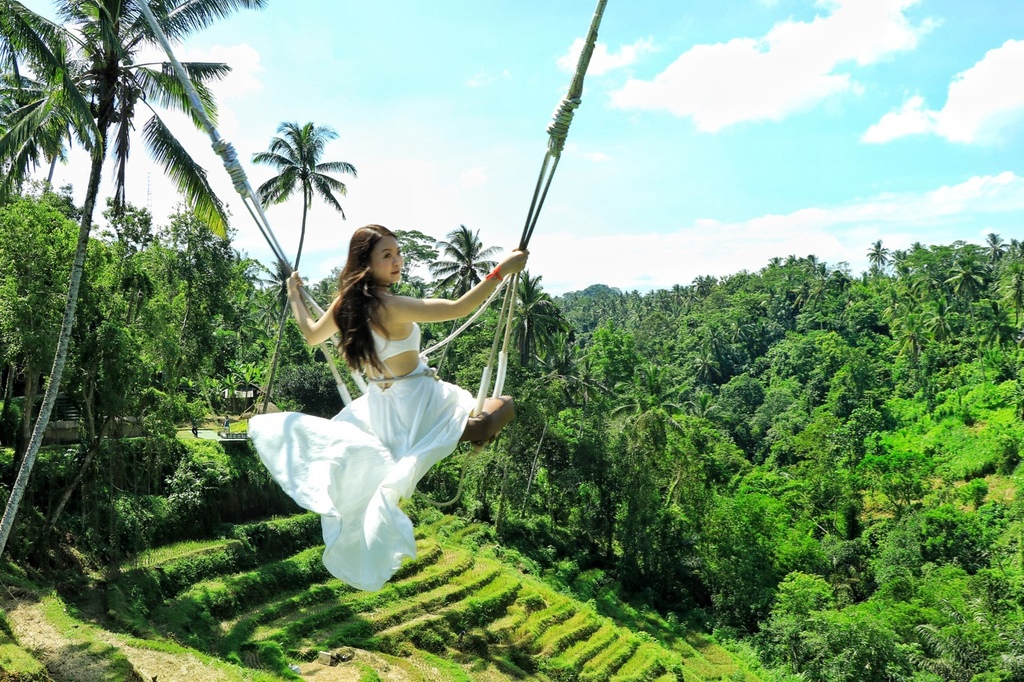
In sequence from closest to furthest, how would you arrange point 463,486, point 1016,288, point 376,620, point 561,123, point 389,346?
point 389,346
point 561,123
point 463,486
point 376,620
point 1016,288

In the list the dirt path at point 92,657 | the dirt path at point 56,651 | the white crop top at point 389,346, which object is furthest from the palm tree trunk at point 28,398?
the white crop top at point 389,346

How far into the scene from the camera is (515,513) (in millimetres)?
20672

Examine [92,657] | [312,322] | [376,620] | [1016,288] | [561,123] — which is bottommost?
[376,620]

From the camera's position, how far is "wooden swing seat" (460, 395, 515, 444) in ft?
7.97

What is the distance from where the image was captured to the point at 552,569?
1952 centimetres

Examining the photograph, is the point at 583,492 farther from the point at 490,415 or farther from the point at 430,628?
the point at 490,415

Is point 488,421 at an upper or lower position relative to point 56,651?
upper

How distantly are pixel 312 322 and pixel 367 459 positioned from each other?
0.50 m

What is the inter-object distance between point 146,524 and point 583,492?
10819 millimetres

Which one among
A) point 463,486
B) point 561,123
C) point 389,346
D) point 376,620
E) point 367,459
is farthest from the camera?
point 376,620

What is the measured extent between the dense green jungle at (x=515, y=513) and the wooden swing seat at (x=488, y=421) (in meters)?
5.66

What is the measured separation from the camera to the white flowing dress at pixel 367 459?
2072 mm

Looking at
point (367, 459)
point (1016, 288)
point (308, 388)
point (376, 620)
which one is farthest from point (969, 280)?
point (367, 459)

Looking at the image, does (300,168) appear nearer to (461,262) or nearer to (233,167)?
(461,262)
